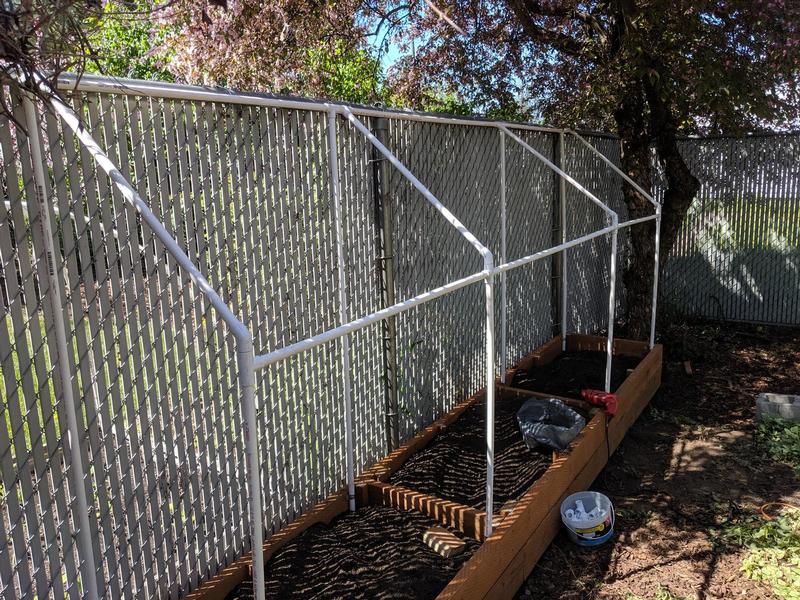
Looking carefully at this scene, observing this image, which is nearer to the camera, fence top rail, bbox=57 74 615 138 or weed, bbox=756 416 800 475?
fence top rail, bbox=57 74 615 138

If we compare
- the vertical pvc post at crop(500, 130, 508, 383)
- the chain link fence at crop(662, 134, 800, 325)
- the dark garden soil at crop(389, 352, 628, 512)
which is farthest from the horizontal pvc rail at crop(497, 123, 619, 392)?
the chain link fence at crop(662, 134, 800, 325)

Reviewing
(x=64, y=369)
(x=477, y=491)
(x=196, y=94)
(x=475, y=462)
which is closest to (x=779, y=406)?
(x=475, y=462)

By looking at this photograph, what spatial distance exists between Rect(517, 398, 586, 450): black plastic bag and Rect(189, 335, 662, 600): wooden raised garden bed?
8cm

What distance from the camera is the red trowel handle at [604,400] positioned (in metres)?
4.75

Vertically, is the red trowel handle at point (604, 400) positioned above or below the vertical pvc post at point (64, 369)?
below

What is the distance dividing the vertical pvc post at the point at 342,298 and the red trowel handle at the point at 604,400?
6.70ft

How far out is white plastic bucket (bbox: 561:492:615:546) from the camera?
3.73 meters

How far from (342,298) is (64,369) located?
1.60 metres

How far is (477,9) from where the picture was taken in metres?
7.00

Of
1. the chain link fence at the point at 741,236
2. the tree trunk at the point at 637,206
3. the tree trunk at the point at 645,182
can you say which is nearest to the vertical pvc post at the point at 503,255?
the tree trunk at the point at 637,206

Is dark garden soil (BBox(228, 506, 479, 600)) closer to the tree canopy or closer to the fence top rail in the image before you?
the fence top rail

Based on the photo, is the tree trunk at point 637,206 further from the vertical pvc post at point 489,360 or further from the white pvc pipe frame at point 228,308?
the vertical pvc post at point 489,360

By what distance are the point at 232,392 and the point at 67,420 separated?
2.72 ft

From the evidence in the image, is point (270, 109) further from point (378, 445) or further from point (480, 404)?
point (480, 404)
